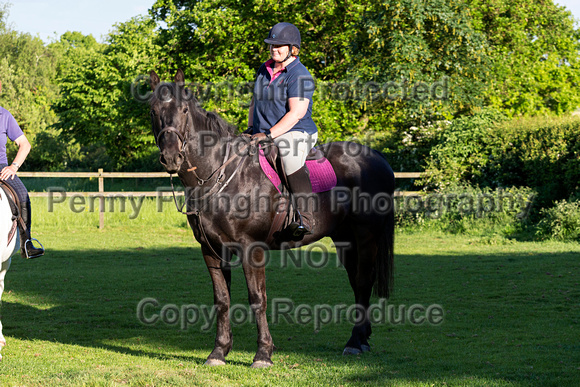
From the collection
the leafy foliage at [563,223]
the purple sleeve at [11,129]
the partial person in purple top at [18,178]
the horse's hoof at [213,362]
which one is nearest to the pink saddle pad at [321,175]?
the horse's hoof at [213,362]

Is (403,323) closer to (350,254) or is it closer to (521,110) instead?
(350,254)

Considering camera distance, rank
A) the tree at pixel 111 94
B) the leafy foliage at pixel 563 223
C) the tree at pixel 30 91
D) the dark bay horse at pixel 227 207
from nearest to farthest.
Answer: the dark bay horse at pixel 227 207 → the leafy foliage at pixel 563 223 → the tree at pixel 111 94 → the tree at pixel 30 91

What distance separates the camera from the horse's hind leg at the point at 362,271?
637 cm

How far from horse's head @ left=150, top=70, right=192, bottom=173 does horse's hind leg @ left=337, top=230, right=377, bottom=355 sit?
8.52 feet

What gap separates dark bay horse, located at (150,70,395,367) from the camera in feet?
16.5

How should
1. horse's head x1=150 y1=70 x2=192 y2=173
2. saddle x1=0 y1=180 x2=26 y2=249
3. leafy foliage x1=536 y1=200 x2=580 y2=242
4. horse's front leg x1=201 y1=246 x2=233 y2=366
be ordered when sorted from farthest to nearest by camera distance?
leafy foliage x1=536 y1=200 x2=580 y2=242 < saddle x1=0 y1=180 x2=26 y2=249 < horse's front leg x1=201 y1=246 x2=233 y2=366 < horse's head x1=150 y1=70 x2=192 y2=173

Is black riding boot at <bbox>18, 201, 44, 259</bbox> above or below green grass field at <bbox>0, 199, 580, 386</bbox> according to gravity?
above

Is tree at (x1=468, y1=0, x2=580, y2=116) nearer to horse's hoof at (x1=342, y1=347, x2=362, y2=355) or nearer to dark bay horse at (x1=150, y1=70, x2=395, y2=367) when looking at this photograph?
dark bay horse at (x1=150, y1=70, x2=395, y2=367)

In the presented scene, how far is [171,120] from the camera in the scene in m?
4.96

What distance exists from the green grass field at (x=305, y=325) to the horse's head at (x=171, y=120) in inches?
69.2

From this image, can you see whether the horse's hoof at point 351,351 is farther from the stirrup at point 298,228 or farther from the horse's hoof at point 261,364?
the stirrup at point 298,228

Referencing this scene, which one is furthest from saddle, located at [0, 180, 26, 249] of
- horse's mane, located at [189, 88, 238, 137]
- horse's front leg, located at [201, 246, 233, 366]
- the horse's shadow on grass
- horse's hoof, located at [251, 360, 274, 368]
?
horse's hoof, located at [251, 360, 274, 368]

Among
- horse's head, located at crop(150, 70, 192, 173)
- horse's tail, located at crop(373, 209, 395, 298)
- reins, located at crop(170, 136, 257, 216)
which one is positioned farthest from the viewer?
horse's tail, located at crop(373, 209, 395, 298)

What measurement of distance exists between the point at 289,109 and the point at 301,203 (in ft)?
3.03
